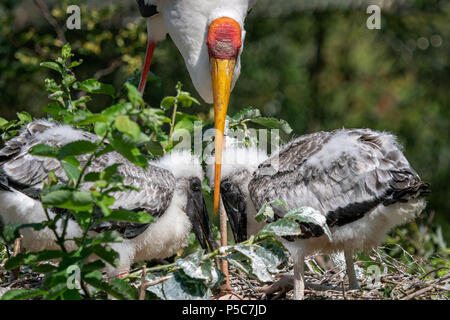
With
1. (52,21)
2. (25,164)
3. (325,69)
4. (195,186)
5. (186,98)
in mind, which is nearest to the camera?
(25,164)

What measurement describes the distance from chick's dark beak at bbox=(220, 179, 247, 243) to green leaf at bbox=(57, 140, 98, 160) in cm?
170

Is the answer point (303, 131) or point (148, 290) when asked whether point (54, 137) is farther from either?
point (303, 131)

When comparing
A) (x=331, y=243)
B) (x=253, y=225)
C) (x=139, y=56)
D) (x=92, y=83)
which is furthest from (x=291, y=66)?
(x=92, y=83)

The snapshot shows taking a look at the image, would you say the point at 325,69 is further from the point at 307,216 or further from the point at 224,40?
the point at 307,216

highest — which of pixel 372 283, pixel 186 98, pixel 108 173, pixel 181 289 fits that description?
pixel 186 98

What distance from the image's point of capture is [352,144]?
3.41m

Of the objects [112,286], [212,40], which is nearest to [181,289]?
[112,286]

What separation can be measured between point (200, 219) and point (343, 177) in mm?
1065

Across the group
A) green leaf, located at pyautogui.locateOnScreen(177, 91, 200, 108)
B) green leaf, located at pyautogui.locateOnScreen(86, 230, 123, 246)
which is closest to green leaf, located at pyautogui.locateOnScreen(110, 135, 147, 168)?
green leaf, located at pyautogui.locateOnScreen(86, 230, 123, 246)

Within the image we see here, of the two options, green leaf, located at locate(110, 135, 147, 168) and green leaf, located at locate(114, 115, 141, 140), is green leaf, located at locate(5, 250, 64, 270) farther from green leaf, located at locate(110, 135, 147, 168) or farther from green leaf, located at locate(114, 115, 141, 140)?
green leaf, located at locate(114, 115, 141, 140)

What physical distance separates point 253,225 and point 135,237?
0.75m

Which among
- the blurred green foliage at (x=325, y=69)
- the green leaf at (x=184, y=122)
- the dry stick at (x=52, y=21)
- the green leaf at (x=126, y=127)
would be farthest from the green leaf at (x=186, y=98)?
the blurred green foliage at (x=325, y=69)

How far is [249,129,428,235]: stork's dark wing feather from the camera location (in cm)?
326

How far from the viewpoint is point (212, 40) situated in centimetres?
402
